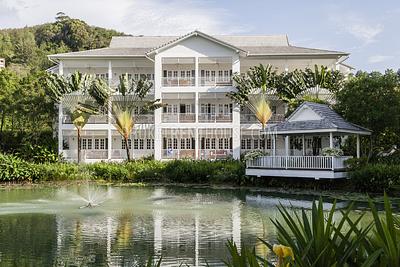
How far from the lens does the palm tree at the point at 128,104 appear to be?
33719mm

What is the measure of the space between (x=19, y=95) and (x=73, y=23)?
35.5m

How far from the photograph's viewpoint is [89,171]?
98.7 ft

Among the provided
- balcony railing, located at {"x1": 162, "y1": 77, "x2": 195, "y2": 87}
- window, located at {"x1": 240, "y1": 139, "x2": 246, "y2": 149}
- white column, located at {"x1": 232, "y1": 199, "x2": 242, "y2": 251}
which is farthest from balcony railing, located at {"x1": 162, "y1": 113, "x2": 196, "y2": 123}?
white column, located at {"x1": 232, "y1": 199, "x2": 242, "y2": 251}

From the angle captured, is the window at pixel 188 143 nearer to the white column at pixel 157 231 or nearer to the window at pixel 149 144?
the window at pixel 149 144

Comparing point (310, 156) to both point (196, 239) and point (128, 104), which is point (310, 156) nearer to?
point (196, 239)

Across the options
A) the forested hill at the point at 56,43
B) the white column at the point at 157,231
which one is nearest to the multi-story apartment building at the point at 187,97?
the white column at the point at 157,231

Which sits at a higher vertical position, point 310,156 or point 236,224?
point 310,156

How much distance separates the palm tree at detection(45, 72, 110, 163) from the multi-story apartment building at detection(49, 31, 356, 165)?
1.24 metres

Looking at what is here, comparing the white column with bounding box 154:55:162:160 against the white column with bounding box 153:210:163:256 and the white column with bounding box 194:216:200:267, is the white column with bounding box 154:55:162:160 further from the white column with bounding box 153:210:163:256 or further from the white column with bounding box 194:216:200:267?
the white column with bounding box 194:216:200:267

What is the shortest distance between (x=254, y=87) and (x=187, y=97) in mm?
5407

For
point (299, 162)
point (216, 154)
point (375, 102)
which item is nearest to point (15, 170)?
point (216, 154)

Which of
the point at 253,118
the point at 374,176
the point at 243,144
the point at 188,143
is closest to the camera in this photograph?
the point at 374,176

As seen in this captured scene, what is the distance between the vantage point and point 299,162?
77.9 ft

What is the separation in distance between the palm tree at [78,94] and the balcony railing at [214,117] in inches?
271
